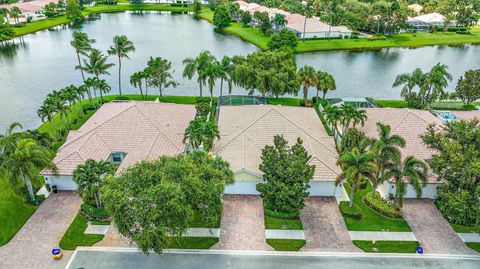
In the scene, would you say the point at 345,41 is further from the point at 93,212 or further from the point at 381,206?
the point at 93,212

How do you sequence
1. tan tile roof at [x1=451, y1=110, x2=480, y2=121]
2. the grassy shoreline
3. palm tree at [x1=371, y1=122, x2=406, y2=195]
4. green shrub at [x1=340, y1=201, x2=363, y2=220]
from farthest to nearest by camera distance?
1. the grassy shoreline
2. tan tile roof at [x1=451, y1=110, x2=480, y2=121]
3. green shrub at [x1=340, y1=201, x2=363, y2=220]
4. palm tree at [x1=371, y1=122, x2=406, y2=195]

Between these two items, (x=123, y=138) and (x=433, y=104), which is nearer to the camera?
(x=123, y=138)

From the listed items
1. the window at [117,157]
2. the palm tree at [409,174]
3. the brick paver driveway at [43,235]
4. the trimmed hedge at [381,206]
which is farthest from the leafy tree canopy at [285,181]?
the brick paver driveway at [43,235]

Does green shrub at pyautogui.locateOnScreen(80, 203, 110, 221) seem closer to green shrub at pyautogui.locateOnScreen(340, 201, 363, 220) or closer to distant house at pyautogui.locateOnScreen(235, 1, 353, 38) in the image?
green shrub at pyautogui.locateOnScreen(340, 201, 363, 220)

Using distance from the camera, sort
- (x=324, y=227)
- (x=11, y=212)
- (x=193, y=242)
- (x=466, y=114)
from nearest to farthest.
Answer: (x=193, y=242)
(x=324, y=227)
(x=11, y=212)
(x=466, y=114)

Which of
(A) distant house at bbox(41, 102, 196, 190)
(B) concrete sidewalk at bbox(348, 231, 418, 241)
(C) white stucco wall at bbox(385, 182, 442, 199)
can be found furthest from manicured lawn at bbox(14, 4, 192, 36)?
(B) concrete sidewalk at bbox(348, 231, 418, 241)

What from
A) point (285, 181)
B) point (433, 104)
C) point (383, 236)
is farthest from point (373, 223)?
point (433, 104)
